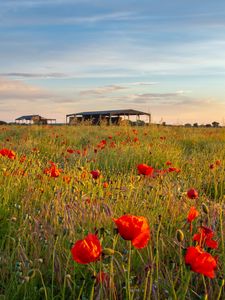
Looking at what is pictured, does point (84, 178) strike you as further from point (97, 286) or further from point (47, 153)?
point (47, 153)

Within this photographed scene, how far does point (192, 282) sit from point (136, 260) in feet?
1.17

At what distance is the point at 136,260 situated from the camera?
2662 mm

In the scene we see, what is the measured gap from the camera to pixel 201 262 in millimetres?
1419

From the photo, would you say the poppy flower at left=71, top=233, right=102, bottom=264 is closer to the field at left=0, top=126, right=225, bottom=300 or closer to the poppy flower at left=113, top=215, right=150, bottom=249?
the field at left=0, top=126, right=225, bottom=300

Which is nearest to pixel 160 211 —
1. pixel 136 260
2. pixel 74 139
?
pixel 136 260

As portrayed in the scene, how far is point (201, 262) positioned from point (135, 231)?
0.80 feet

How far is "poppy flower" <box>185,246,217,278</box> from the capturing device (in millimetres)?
1398

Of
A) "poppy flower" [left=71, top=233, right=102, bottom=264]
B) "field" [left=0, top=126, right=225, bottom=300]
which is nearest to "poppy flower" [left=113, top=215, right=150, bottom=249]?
"field" [left=0, top=126, right=225, bottom=300]

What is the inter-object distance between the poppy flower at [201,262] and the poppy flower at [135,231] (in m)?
0.16

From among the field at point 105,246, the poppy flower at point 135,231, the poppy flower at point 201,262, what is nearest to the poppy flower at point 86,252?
the field at point 105,246

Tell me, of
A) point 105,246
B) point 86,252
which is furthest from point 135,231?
point 105,246

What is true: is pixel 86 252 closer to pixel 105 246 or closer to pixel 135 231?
pixel 135 231

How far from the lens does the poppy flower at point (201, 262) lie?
4.59ft

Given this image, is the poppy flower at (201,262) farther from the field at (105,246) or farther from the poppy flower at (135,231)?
the poppy flower at (135,231)
